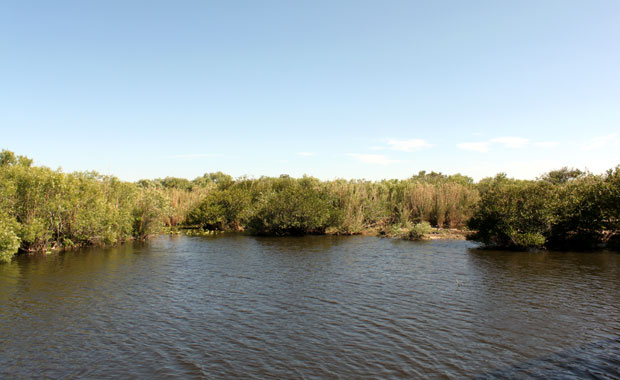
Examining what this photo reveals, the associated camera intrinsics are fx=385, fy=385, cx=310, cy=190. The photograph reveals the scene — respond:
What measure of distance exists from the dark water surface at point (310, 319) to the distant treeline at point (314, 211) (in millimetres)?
3904

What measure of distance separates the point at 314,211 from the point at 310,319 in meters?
27.1

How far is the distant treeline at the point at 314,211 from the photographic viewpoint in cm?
2639

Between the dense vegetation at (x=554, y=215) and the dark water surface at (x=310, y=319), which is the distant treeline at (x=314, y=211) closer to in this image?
the dense vegetation at (x=554, y=215)

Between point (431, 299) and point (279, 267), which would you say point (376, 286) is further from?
point (279, 267)

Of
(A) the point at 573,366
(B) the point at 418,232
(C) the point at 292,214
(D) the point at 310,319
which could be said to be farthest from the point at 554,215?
(D) the point at 310,319

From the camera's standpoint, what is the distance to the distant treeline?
2639cm

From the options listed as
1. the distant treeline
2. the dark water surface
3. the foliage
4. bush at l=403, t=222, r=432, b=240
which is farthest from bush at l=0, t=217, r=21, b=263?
bush at l=403, t=222, r=432, b=240

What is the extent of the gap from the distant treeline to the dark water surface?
3.90 metres

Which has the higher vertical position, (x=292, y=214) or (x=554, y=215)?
(x=554, y=215)

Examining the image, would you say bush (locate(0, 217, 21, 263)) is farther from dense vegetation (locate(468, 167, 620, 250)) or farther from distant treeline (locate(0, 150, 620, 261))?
dense vegetation (locate(468, 167, 620, 250))

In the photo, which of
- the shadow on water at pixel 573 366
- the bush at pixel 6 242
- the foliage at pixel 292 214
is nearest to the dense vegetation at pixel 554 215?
the foliage at pixel 292 214

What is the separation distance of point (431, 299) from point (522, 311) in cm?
341

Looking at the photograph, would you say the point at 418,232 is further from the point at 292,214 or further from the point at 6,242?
the point at 6,242

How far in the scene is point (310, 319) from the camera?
1405 cm
